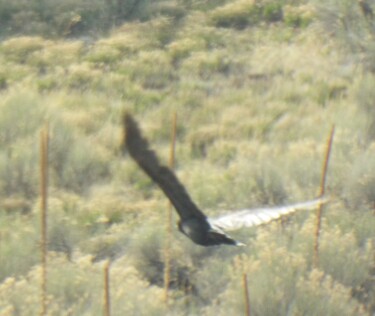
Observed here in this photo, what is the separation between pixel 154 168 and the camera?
5.63 m

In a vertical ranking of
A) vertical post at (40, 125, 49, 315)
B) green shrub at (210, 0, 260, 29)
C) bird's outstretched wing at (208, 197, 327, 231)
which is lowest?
green shrub at (210, 0, 260, 29)

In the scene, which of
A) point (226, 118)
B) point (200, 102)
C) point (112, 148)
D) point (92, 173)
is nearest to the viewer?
point (92, 173)

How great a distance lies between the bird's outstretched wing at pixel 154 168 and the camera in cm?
539

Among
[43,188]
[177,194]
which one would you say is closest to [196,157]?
[43,188]

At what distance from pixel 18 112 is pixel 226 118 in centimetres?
264

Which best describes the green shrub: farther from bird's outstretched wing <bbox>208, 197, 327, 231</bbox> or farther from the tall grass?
bird's outstretched wing <bbox>208, 197, 327, 231</bbox>

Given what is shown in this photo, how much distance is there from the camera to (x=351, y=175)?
9664 mm

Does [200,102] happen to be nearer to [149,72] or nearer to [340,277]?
[149,72]

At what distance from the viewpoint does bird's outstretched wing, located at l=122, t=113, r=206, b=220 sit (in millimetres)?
5387

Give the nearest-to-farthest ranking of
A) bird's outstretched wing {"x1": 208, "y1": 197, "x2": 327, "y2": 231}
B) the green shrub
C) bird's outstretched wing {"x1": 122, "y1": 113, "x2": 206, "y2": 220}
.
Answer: bird's outstretched wing {"x1": 122, "y1": 113, "x2": 206, "y2": 220} → bird's outstretched wing {"x1": 208, "y1": 197, "x2": 327, "y2": 231} → the green shrub

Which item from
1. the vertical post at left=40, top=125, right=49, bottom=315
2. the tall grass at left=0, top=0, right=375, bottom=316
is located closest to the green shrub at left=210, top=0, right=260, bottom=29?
the tall grass at left=0, top=0, right=375, bottom=316

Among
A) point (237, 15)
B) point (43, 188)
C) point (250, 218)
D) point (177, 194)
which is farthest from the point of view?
point (237, 15)

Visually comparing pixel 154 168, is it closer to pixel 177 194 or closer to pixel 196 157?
pixel 177 194

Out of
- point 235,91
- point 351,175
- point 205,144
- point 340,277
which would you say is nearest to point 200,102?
point 235,91
